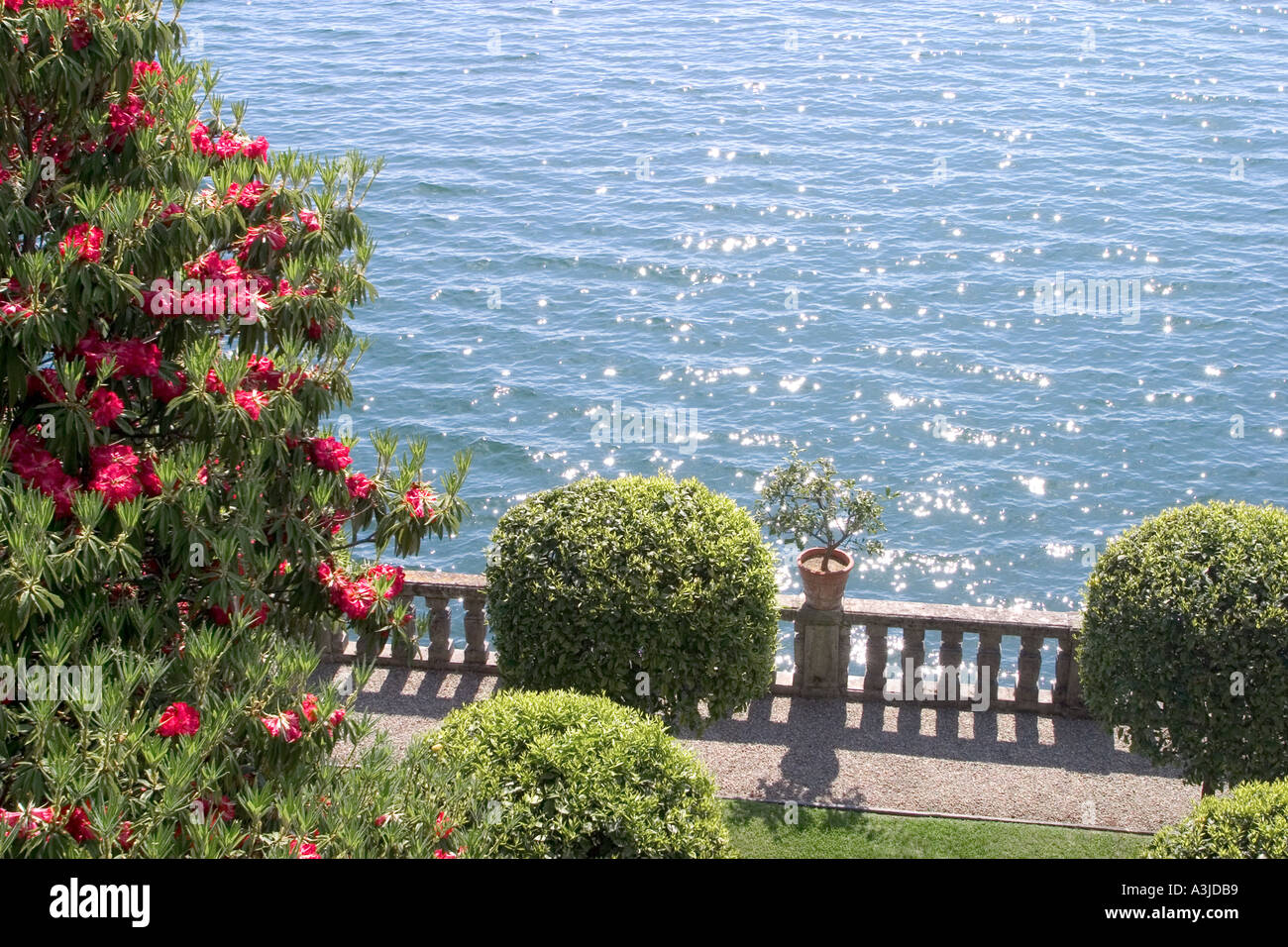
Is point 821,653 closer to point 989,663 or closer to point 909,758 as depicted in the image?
point 909,758

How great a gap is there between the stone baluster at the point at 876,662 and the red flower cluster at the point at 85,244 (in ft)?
33.8

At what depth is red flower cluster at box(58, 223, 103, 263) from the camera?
28.3 ft

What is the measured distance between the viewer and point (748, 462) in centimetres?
3106

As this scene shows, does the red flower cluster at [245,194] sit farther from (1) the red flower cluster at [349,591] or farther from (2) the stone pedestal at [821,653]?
(2) the stone pedestal at [821,653]

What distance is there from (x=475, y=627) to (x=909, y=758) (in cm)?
510

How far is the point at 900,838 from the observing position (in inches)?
558

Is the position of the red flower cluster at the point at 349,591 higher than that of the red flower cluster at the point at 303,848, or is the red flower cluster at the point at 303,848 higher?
the red flower cluster at the point at 349,591

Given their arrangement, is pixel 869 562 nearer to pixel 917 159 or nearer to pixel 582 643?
pixel 582 643

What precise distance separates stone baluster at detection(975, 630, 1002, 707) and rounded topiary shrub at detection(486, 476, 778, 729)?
10.9 ft

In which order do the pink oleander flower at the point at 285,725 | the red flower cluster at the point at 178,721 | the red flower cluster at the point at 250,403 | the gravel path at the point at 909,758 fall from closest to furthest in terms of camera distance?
the red flower cluster at the point at 178,721
the pink oleander flower at the point at 285,725
the red flower cluster at the point at 250,403
the gravel path at the point at 909,758

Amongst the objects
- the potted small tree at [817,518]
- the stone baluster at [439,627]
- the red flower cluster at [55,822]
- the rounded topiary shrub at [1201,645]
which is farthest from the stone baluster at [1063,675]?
the red flower cluster at [55,822]

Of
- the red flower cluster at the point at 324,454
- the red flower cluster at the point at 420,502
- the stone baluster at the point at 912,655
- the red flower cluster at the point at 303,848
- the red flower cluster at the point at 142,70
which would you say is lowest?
the red flower cluster at the point at 303,848

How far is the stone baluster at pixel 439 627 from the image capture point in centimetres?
1686

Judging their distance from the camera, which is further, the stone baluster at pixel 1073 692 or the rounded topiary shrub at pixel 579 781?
the stone baluster at pixel 1073 692
